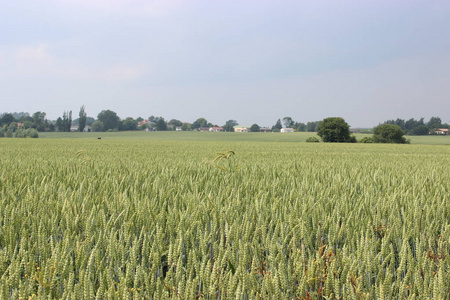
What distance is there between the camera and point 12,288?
980 mm

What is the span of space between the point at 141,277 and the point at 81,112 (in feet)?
358

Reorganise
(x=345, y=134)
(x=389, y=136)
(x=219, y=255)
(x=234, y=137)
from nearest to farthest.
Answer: (x=219, y=255), (x=389, y=136), (x=345, y=134), (x=234, y=137)

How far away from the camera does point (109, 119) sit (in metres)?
118

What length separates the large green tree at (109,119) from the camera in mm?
114537

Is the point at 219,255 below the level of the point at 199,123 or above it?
below

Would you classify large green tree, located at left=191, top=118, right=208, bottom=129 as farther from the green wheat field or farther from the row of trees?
the green wheat field

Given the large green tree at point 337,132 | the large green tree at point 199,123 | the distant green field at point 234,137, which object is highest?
the large green tree at point 199,123

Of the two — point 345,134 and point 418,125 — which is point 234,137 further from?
point 418,125

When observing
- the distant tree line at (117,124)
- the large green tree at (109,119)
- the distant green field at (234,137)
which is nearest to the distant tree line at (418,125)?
the distant tree line at (117,124)

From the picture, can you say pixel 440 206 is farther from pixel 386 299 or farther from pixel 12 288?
pixel 12 288

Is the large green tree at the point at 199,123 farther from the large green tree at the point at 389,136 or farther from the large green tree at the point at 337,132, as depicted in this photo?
the large green tree at the point at 389,136

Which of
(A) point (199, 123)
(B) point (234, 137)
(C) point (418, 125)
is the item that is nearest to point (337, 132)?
(B) point (234, 137)

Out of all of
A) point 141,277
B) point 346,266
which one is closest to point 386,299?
point 346,266

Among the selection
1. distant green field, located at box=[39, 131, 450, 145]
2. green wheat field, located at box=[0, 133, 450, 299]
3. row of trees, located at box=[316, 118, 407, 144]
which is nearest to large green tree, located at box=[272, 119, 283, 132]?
distant green field, located at box=[39, 131, 450, 145]
